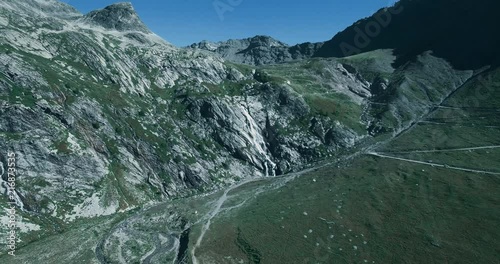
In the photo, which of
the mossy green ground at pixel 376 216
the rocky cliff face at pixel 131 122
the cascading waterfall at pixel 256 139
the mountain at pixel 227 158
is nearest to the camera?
the mossy green ground at pixel 376 216

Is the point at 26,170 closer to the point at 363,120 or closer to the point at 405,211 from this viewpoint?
the point at 405,211

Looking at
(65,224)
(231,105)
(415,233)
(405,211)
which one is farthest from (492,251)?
(231,105)

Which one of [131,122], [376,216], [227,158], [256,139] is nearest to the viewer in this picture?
[376,216]

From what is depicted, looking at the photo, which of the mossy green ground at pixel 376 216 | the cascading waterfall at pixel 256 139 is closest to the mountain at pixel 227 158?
the mossy green ground at pixel 376 216

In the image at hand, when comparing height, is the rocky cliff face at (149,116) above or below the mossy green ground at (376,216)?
above

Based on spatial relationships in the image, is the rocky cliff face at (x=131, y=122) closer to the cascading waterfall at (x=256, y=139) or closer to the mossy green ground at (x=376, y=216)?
the cascading waterfall at (x=256, y=139)

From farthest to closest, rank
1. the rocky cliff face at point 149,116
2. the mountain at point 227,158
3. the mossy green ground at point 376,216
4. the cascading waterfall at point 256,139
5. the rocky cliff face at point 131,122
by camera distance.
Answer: the cascading waterfall at point 256,139
the rocky cliff face at point 149,116
the rocky cliff face at point 131,122
the mountain at point 227,158
the mossy green ground at point 376,216

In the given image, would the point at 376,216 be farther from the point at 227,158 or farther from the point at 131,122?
the point at 131,122

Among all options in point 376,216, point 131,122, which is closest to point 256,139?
point 131,122

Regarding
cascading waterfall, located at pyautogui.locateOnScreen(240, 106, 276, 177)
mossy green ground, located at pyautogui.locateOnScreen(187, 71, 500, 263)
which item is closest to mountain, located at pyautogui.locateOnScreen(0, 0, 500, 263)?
mossy green ground, located at pyautogui.locateOnScreen(187, 71, 500, 263)
